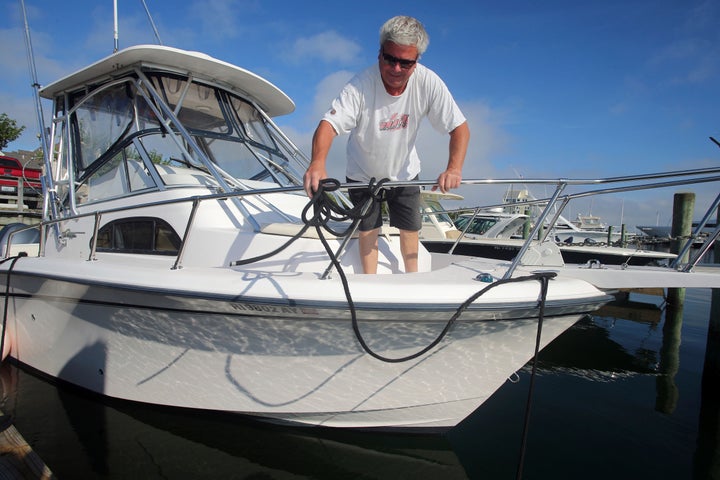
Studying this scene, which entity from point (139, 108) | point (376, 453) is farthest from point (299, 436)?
point (139, 108)

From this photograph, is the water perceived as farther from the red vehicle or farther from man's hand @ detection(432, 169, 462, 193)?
the red vehicle

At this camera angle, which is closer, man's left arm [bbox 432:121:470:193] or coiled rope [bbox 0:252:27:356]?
man's left arm [bbox 432:121:470:193]

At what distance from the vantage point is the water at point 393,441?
271 centimetres

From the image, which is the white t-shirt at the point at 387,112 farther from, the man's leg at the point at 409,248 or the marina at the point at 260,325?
the man's leg at the point at 409,248

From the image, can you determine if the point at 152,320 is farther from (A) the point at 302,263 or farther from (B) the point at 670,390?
(B) the point at 670,390

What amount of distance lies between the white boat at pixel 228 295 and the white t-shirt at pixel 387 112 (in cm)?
59

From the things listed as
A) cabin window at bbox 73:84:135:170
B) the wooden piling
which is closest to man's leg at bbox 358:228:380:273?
cabin window at bbox 73:84:135:170

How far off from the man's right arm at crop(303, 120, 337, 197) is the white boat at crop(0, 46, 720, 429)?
19 centimetres

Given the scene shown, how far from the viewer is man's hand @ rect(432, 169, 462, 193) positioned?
2.29m

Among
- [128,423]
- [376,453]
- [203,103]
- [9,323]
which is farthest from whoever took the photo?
[203,103]

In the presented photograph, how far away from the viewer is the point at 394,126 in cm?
265

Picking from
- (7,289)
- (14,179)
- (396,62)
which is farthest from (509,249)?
(14,179)

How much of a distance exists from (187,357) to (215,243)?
77cm

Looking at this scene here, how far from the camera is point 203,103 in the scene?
4.09 metres
